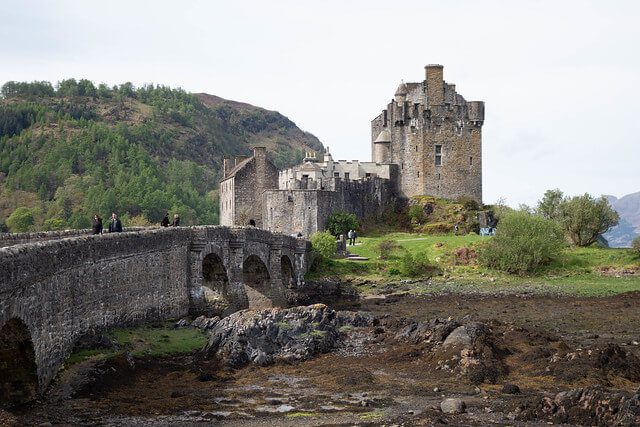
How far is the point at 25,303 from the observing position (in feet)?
52.5

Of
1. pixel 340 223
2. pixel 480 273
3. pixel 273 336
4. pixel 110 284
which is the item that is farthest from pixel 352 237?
pixel 110 284

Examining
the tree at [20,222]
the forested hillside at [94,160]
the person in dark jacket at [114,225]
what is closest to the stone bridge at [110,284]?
the person in dark jacket at [114,225]

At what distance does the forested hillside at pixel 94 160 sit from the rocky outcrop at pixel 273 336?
6578 centimetres

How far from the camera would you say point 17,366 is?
53.5 ft

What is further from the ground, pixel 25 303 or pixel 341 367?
pixel 25 303

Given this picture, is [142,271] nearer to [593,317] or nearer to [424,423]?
[424,423]

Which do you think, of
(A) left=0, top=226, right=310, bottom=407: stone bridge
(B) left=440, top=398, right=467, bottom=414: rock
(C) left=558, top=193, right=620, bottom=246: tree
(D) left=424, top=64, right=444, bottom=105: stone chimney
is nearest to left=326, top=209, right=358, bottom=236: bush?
(C) left=558, top=193, right=620, bottom=246: tree

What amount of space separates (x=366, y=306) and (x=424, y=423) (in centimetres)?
2711

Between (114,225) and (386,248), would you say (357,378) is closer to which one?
(114,225)

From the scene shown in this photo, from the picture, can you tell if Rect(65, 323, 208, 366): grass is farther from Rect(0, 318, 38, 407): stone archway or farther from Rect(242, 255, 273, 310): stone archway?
Rect(242, 255, 273, 310): stone archway

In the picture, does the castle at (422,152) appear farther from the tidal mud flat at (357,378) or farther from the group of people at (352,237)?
the tidal mud flat at (357,378)

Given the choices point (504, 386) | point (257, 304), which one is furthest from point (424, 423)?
point (257, 304)

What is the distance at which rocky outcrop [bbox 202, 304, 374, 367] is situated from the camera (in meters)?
24.6

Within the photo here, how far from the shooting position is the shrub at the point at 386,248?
5778 cm
